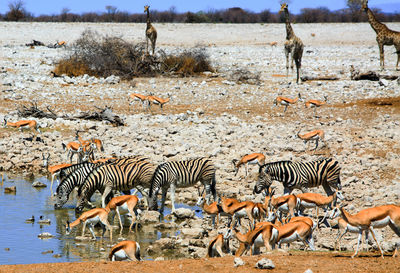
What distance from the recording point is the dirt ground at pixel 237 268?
690cm

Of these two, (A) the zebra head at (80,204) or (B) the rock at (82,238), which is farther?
(A) the zebra head at (80,204)

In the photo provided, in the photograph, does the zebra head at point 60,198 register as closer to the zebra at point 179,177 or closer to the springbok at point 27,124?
the zebra at point 179,177

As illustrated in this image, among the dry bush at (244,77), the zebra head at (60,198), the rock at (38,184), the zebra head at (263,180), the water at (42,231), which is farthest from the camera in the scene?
the dry bush at (244,77)

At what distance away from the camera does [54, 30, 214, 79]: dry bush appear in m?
24.3

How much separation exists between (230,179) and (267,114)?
5.54 meters

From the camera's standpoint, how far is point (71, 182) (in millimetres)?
12000

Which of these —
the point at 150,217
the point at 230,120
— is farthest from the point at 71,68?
the point at 150,217

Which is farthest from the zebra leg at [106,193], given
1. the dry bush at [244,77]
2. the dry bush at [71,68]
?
the dry bush at [71,68]

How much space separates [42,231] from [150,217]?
1951 mm

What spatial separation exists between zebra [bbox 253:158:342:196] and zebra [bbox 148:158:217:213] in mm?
1178

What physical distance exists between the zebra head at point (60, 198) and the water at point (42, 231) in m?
0.13

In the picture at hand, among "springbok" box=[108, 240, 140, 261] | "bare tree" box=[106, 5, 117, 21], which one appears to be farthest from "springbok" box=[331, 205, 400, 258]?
"bare tree" box=[106, 5, 117, 21]

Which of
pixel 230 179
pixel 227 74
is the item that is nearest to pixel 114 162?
pixel 230 179

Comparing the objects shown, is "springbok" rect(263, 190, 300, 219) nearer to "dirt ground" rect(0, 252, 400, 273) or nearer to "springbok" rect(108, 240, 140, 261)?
→ "dirt ground" rect(0, 252, 400, 273)
